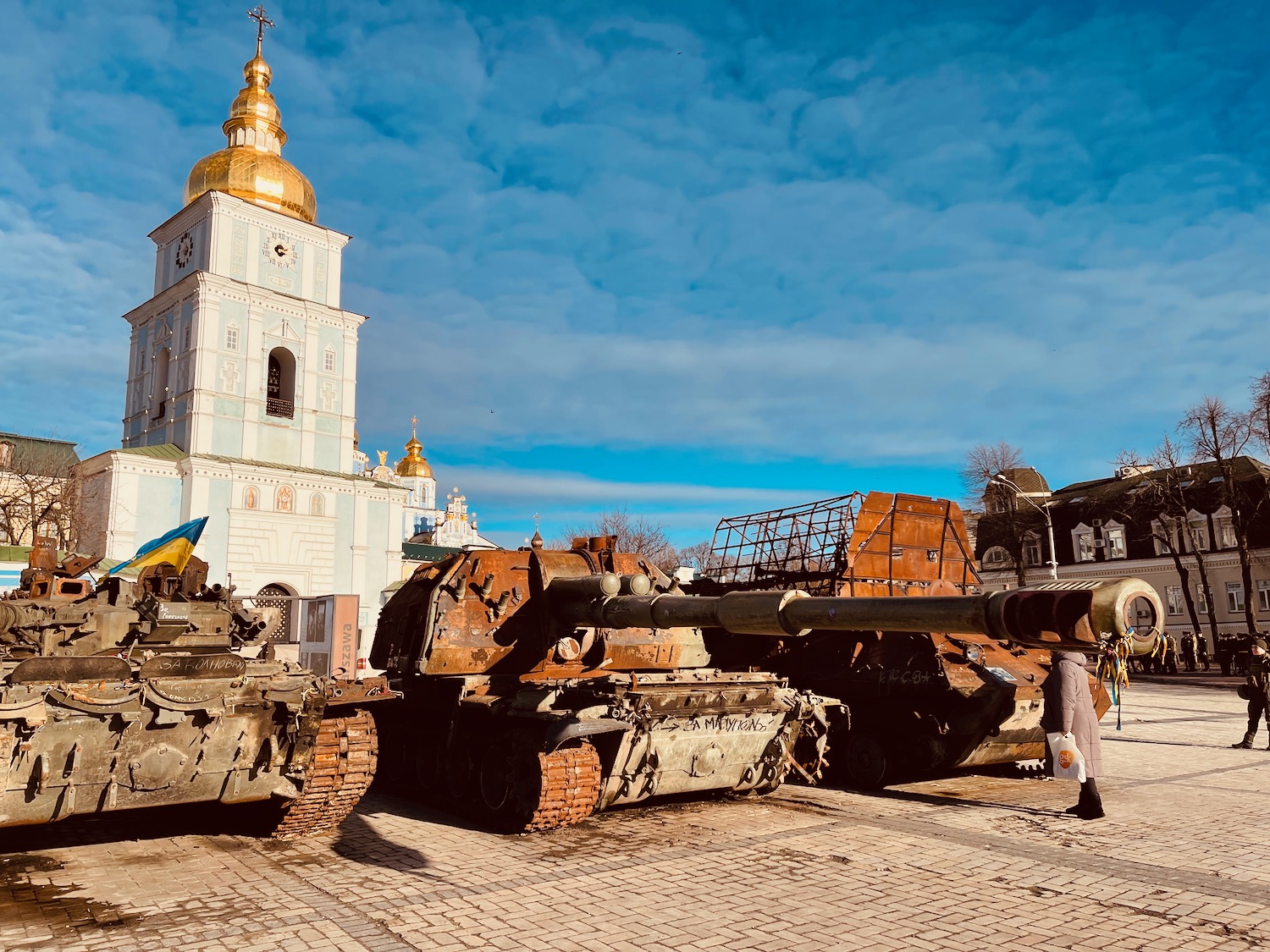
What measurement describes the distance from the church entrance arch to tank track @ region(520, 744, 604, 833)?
18696 millimetres

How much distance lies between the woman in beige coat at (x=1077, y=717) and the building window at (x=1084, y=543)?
42449mm

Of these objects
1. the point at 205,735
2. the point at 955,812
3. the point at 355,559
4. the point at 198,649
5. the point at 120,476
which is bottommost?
the point at 955,812

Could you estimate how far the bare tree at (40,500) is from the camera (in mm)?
32500

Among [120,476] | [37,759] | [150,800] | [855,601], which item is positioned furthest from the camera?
[120,476]

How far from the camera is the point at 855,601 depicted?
6.05 meters

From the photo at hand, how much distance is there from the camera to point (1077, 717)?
31.0 feet

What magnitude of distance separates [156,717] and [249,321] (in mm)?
29901

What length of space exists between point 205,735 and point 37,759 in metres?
1.14

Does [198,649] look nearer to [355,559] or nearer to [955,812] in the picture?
[955,812]

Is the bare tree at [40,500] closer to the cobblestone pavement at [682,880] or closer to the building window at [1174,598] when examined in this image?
the cobblestone pavement at [682,880]

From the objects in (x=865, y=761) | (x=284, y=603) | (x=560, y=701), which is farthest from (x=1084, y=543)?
(x=560, y=701)

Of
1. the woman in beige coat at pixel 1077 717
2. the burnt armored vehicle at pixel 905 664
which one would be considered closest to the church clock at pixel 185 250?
the burnt armored vehicle at pixel 905 664

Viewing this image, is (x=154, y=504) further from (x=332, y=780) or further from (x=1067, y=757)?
(x=1067, y=757)

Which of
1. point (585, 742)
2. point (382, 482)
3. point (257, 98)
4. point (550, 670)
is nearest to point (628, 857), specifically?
point (585, 742)
